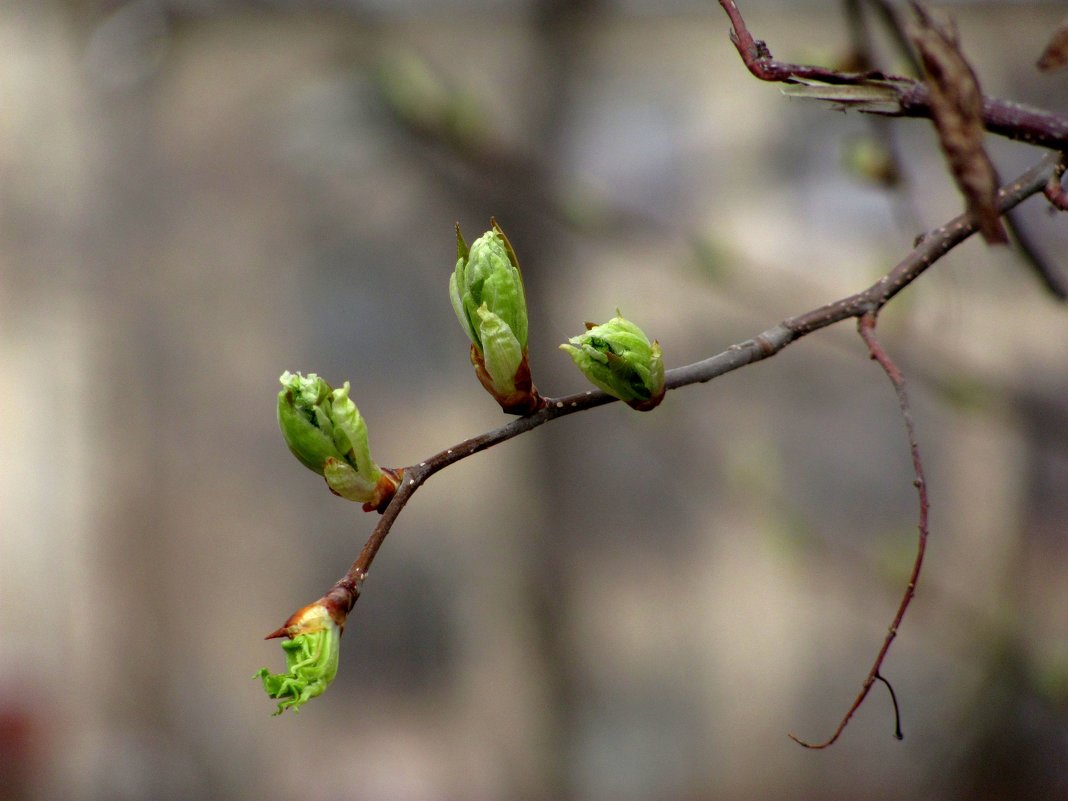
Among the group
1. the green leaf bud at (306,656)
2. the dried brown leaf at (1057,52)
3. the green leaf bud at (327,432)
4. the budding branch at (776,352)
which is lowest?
the green leaf bud at (306,656)

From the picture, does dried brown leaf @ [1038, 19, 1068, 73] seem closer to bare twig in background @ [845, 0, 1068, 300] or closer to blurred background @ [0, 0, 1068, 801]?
bare twig in background @ [845, 0, 1068, 300]

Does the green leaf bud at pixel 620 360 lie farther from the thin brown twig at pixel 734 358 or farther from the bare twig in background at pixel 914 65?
the bare twig in background at pixel 914 65

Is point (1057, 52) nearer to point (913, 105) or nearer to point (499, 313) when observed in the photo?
point (913, 105)

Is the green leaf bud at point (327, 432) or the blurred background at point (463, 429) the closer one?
the green leaf bud at point (327, 432)

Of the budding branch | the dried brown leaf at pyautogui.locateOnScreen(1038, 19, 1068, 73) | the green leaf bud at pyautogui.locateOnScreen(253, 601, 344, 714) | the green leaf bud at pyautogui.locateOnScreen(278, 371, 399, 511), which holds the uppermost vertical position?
the dried brown leaf at pyautogui.locateOnScreen(1038, 19, 1068, 73)

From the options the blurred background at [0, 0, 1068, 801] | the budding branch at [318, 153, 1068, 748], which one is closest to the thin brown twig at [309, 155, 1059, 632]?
the budding branch at [318, 153, 1068, 748]

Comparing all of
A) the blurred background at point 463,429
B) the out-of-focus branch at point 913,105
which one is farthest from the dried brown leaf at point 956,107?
the blurred background at point 463,429

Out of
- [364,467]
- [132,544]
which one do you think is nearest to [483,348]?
[364,467]

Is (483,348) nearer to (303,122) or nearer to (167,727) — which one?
(303,122)
